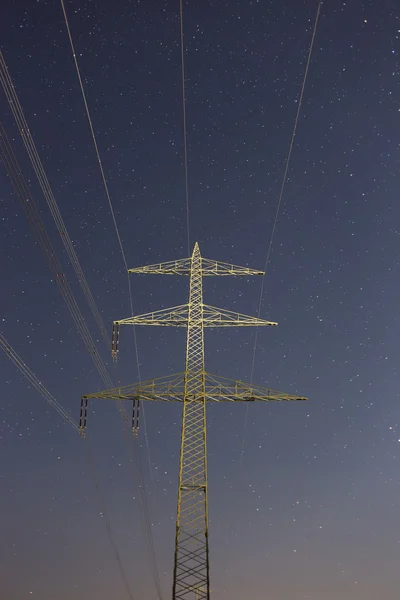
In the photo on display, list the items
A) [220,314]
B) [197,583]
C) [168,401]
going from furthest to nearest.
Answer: [220,314] → [168,401] → [197,583]

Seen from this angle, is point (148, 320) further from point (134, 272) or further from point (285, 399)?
point (285, 399)

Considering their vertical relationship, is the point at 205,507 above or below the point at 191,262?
below

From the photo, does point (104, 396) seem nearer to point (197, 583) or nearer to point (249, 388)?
point (249, 388)

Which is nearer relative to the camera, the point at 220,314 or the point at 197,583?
the point at 197,583

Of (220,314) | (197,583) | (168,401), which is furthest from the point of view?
(220,314)

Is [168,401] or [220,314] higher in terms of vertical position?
[220,314]

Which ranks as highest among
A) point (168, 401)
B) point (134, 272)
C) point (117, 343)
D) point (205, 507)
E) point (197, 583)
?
point (134, 272)

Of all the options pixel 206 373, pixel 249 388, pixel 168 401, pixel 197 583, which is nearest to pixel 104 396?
pixel 168 401

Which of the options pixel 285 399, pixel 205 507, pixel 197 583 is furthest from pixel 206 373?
pixel 197 583

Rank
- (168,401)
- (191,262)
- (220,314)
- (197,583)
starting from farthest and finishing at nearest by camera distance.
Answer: (191,262) → (220,314) → (168,401) → (197,583)
